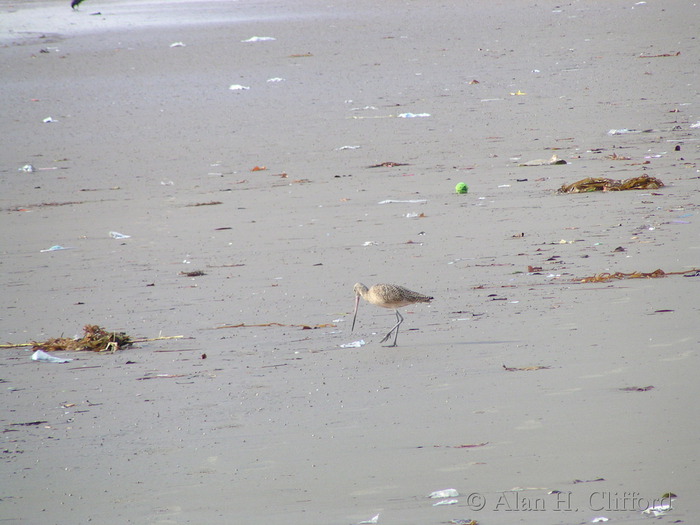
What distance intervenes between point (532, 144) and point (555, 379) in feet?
24.0

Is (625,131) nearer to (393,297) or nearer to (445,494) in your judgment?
(393,297)

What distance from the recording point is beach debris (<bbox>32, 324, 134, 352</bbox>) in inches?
234

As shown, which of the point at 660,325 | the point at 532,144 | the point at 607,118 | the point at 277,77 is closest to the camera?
the point at 660,325

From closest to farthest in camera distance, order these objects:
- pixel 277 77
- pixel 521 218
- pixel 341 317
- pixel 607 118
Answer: pixel 341 317 < pixel 521 218 < pixel 607 118 < pixel 277 77

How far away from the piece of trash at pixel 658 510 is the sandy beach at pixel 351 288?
15 millimetres

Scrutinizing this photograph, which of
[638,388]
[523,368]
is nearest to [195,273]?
→ [523,368]

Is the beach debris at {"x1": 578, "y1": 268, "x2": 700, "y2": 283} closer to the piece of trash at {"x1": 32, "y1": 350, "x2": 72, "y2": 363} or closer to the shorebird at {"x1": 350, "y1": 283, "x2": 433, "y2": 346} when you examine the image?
the shorebird at {"x1": 350, "y1": 283, "x2": 433, "y2": 346}

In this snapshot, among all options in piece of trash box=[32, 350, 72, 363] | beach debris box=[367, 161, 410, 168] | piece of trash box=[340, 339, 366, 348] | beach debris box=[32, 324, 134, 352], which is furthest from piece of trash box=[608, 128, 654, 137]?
piece of trash box=[32, 350, 72, 363]

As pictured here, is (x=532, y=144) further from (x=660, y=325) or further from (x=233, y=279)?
(x=660, y=325)

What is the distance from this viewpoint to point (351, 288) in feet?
22.8

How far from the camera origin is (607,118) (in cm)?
1270

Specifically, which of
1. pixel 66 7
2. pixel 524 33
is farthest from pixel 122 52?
pixel 66 7

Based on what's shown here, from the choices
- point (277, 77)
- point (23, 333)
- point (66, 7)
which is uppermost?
point (66, 7)

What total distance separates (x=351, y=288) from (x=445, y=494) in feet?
10.9
